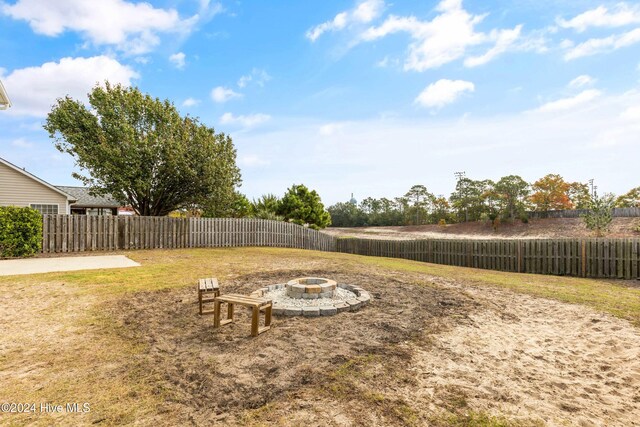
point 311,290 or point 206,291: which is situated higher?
point 206,291

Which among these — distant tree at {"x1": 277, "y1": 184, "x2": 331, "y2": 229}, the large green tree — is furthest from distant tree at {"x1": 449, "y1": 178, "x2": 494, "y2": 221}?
the large green tree

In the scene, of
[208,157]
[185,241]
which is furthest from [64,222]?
[208,157]

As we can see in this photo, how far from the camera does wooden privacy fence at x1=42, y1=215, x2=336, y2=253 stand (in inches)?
547

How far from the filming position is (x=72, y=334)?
4.62 meters

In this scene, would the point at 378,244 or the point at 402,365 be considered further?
the point at 378,244

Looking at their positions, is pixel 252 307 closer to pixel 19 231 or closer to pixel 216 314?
pixel 216 314

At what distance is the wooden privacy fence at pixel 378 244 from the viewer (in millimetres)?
11969

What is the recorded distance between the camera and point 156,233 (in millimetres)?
16812

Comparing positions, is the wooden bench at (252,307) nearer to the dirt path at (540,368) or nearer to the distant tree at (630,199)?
the dirt path at (540,368)

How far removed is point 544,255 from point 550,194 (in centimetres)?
3964

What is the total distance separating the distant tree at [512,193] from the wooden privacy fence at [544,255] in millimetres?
31935

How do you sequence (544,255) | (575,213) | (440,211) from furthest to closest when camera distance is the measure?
(440,211) → (575,213) → (544,255)

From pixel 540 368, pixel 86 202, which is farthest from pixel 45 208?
pixel 540 368

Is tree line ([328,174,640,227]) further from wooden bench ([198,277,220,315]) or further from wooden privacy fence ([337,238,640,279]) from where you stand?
wooden bench ([198,277,220,315])
